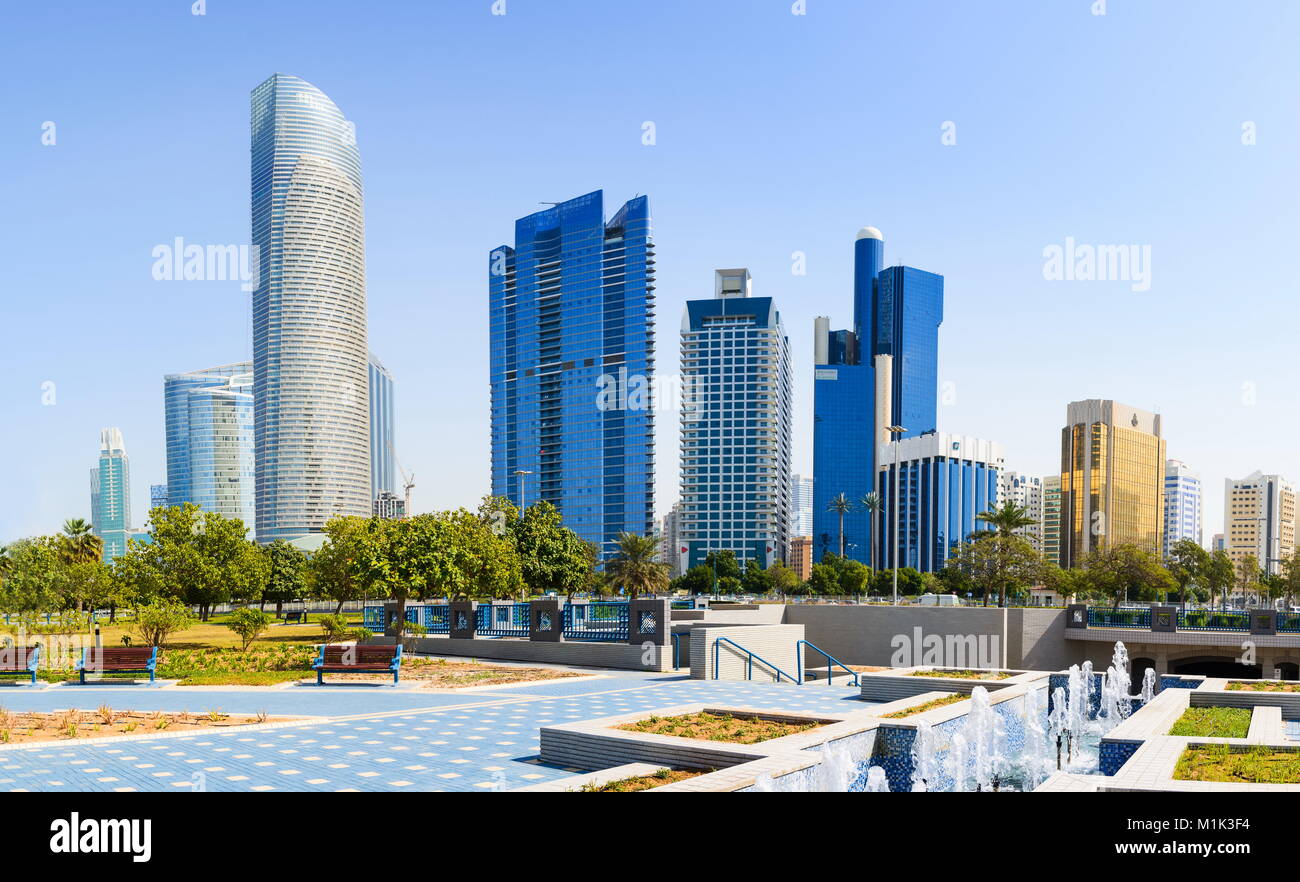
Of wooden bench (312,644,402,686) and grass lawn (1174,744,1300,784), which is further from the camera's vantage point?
wooden bench (312,644,402,686)

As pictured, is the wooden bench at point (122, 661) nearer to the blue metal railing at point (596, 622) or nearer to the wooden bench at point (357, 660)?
the wooden bench at point (357, 660)

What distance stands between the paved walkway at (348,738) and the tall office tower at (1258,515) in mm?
200342

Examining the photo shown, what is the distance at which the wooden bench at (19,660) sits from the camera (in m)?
19.8

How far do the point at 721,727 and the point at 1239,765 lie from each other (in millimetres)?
5982

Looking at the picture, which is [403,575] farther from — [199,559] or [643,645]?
[199,559]

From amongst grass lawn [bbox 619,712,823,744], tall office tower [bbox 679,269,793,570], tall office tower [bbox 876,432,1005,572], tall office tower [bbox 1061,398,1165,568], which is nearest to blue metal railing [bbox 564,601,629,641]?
grass lawn [bbox 619,712,823,744]

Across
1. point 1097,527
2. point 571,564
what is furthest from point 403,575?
Result: point 1097,527

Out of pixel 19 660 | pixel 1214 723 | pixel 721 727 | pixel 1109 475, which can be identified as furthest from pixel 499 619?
pixel 1109 475

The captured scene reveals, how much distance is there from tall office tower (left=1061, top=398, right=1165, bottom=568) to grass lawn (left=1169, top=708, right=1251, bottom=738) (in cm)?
14245

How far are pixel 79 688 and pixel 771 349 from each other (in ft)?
574

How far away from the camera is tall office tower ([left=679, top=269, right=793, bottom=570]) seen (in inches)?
7367

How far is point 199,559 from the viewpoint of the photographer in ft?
116

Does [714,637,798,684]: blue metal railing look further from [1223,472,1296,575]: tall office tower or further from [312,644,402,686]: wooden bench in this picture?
[1223,472,1296,575]: tall office tower

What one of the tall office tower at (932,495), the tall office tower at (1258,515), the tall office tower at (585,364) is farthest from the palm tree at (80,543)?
the tall office tower at (1258,515)
